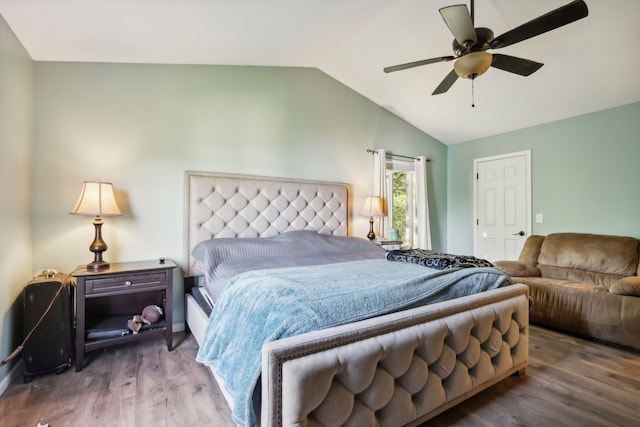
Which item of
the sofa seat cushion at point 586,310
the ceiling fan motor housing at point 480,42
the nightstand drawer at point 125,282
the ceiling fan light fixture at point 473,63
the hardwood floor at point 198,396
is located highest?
the ceiling fan motor housing at point 480,42

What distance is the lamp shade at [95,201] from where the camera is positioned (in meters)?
2.38

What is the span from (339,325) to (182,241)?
7.40 ft

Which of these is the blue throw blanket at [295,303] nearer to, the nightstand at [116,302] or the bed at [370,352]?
the bed at [370,352]

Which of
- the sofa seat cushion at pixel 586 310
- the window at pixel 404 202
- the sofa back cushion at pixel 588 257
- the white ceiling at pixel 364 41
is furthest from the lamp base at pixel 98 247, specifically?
the sofa back cushion at pixel 588 257

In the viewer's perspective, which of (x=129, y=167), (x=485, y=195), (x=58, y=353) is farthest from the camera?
(x=485, y=195)

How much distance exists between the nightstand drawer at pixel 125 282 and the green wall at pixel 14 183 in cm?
47

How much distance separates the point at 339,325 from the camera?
1.36m

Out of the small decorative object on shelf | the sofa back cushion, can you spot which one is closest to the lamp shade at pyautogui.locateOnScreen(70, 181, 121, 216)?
the small decorative object on shelf

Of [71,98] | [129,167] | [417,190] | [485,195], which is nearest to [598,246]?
[485,195]

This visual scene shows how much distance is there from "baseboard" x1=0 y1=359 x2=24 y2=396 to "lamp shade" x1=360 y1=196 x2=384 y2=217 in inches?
141

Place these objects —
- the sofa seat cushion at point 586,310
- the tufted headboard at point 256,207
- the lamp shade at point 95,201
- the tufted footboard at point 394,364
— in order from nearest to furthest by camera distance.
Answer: the tufted footboard at point 394,364, the lamp shade at point 95,201, the sofa seat cushion at point 586,310, the tufted headboard at point 256,207

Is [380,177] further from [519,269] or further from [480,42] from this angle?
[480,42]

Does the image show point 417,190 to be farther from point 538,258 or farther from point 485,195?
point 538,258

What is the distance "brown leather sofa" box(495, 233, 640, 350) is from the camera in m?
2.61
